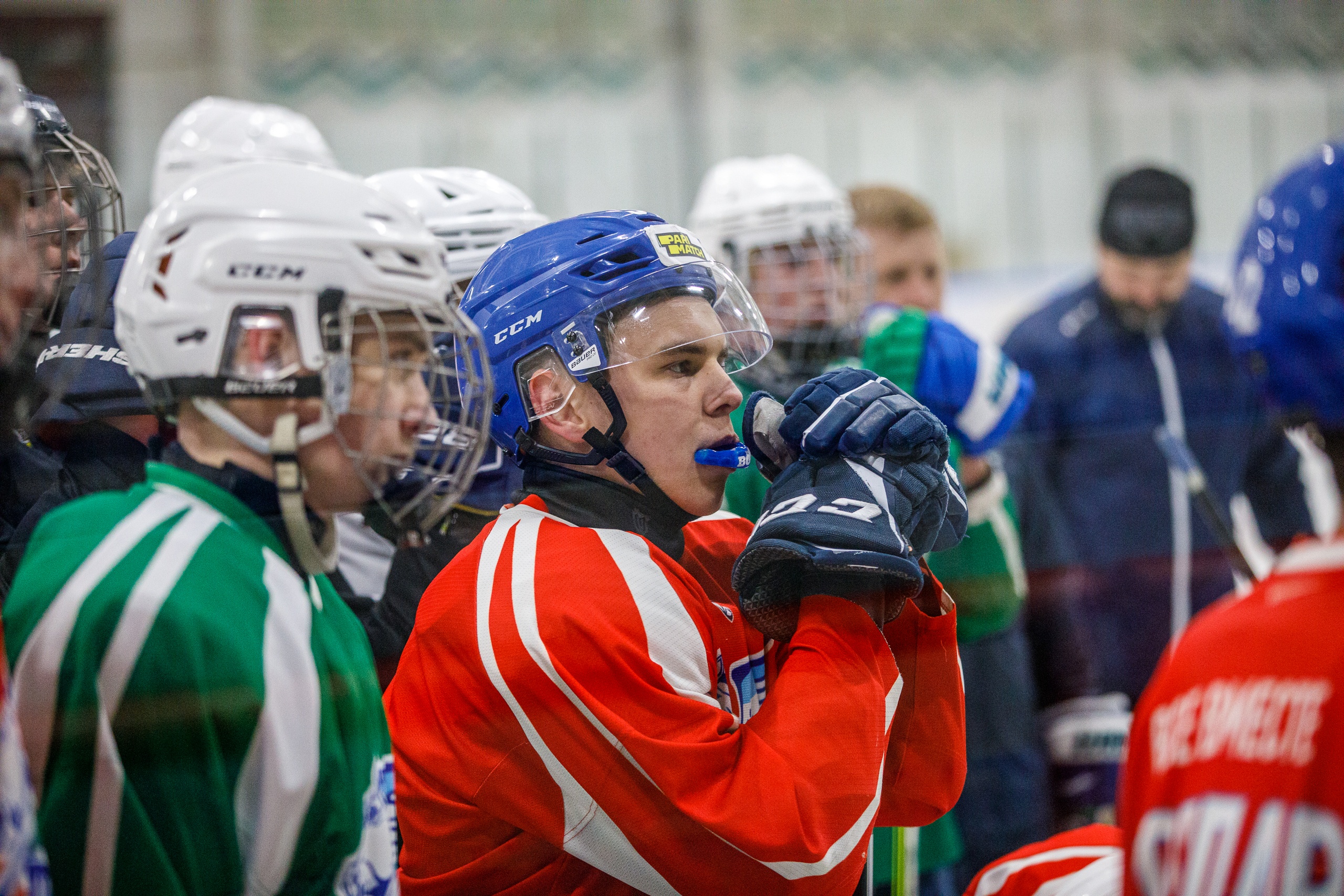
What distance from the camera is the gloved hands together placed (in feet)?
4.08

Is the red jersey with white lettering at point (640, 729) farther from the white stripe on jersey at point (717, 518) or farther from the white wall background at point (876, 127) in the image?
the white wall background at point (876, 127)

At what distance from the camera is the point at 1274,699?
2.90ft

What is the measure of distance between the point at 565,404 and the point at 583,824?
0.44 m

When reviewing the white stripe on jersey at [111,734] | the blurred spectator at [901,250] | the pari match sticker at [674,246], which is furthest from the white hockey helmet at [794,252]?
the white stripe on jersey at [111,734]

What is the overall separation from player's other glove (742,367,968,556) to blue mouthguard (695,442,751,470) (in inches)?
1.8

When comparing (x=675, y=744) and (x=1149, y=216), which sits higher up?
(x=1149, y=216)

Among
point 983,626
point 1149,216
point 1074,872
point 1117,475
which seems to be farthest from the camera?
point 1149,216

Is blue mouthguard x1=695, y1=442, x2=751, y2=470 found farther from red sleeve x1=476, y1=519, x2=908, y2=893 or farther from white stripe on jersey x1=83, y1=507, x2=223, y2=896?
white stripe on jersey x1=83, y1=507, x2=223, y2=896

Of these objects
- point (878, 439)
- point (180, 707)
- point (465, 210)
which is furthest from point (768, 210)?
point (180, 707)

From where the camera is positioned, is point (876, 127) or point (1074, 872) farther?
point (876, 127)

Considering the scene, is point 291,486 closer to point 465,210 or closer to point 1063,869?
point 1063,869

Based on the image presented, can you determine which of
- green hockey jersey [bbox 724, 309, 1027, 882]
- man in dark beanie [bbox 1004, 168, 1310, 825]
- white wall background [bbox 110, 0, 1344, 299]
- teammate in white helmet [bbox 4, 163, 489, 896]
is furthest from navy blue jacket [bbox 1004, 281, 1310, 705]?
white wall background [bbox 110, 0, 1344, 299]

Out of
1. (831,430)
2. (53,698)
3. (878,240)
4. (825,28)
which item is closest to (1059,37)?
(825,28)

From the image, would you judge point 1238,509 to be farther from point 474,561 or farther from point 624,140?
point 624,140
